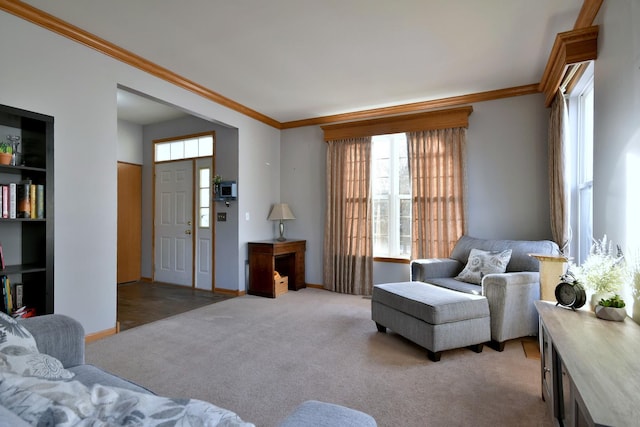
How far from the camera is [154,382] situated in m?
2.26

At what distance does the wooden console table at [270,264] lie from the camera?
4688mm

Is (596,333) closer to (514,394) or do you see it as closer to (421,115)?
(514,394)

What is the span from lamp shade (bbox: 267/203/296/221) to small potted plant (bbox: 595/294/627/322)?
4.02 m

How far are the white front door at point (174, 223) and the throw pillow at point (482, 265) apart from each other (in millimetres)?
3988

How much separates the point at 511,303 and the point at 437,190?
1.84m

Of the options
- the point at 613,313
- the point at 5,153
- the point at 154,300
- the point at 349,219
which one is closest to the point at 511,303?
the point at 613,313

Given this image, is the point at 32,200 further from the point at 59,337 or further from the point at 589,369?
the point at 589,369

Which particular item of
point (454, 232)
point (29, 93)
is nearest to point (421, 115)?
point (454, 232)

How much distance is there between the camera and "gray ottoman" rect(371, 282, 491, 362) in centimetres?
263

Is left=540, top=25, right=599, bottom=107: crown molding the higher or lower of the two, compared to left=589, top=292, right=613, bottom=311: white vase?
higher

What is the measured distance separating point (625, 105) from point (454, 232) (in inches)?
98.3

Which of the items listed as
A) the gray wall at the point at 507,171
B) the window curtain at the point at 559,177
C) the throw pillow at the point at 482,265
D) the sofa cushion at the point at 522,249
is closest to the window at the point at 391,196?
the gray wall at the point at 507,171

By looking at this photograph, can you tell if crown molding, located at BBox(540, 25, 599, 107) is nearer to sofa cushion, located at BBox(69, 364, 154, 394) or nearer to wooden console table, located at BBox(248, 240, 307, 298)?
sofa cushion, located at BBox(69, 364, 154, 394)

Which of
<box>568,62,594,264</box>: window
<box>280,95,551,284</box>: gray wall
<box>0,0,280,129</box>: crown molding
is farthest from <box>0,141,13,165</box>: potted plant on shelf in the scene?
<box>568,62,594,264</box>: window
